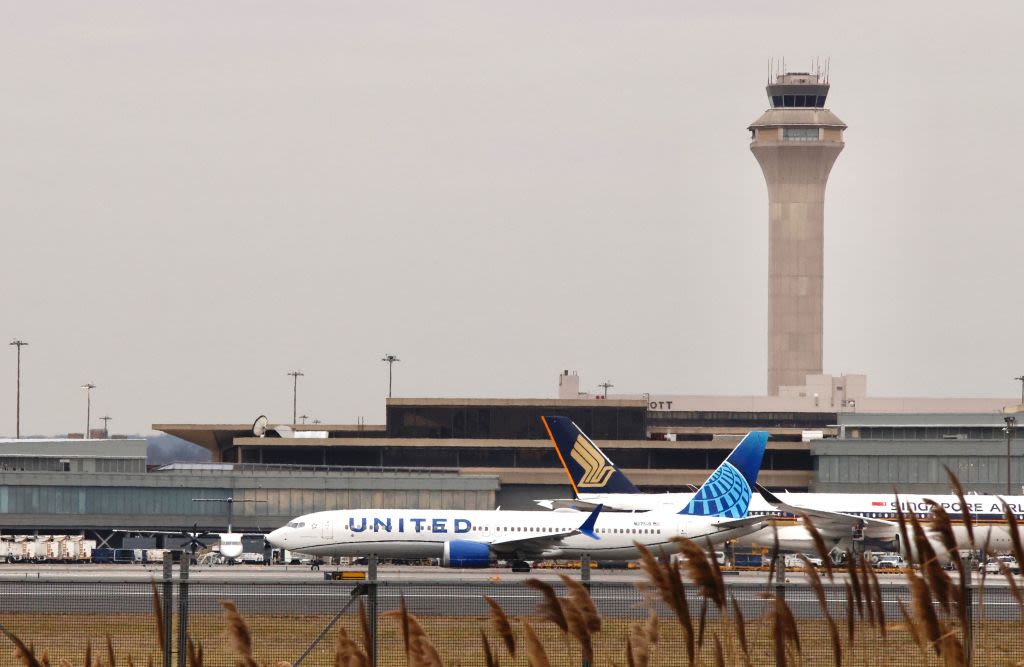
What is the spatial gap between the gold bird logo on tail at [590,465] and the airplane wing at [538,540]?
20842 millimetres

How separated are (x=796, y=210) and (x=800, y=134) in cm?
916

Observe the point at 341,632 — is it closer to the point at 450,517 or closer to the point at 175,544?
the point at 450,517

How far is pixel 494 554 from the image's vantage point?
220ft

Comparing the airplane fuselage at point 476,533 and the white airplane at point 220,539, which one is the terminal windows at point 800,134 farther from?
the airplane fuselage at point 476,533

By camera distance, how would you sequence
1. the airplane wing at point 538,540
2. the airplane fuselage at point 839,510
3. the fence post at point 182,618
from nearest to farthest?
the fence post at point 182,618 < the airplane wing at point 538,540 < the airplane fuselage at point 839,510

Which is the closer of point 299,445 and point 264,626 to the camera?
point 264,626

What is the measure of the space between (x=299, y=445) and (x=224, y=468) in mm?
9884

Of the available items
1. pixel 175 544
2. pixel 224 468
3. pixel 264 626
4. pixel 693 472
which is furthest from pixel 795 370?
pixel 264 626

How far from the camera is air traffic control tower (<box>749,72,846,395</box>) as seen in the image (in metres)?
189

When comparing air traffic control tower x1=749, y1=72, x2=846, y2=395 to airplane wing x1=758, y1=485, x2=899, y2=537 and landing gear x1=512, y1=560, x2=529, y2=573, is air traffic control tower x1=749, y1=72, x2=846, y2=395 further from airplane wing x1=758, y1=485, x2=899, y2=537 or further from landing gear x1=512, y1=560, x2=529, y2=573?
landing gear x1=512, y1=560, x2=529, y2=573

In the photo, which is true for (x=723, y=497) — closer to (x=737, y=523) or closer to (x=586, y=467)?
(x=737, y=523)

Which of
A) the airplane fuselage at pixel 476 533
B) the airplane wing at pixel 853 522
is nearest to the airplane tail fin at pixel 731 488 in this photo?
the airplane fuselage at pixel 476 533

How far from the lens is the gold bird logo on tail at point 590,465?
289ft

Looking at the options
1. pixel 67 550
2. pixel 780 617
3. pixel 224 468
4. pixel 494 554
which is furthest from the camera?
pixel 224 468
